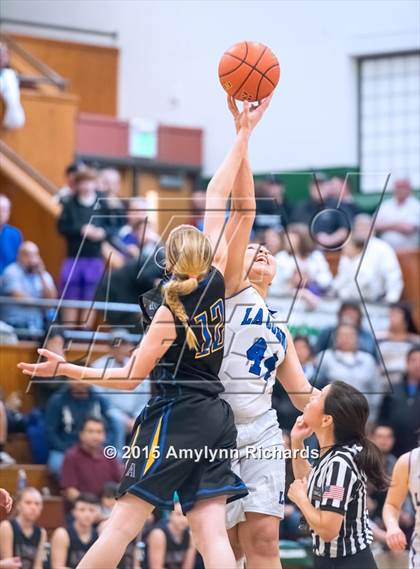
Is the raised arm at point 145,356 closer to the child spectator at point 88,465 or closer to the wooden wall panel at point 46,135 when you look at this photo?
the child spectator at point 88,465

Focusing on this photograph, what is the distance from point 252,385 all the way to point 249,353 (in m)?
0.16

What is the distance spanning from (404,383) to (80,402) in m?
2.80

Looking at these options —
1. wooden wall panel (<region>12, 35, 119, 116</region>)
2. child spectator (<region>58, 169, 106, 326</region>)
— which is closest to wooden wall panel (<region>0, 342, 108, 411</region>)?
child spectator (<region>58, 169, 106, 326</region>)

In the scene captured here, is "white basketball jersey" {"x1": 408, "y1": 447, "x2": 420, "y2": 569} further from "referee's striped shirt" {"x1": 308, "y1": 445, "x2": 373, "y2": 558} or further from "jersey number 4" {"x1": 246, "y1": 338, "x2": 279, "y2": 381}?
"jersey number 4" {"x1": 246, "y1": 338, "x2": 279, "y2": 381}

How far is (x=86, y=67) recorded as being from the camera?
16984 mm

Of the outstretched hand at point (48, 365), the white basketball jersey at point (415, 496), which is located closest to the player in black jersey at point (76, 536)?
the white basketball jersey at point (415, 496)

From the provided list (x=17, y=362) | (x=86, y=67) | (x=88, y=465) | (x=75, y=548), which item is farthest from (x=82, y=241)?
(x=86, y=67)

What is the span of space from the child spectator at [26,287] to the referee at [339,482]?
579cm

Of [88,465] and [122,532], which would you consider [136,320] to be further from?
[122,532]

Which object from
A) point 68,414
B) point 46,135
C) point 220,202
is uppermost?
point 46,135

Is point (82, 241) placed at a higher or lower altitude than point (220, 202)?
lower

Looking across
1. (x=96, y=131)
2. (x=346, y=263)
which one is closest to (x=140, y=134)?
(x=96, y=131)

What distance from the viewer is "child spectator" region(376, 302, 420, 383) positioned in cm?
1115

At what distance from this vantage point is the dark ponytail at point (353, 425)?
548cm
